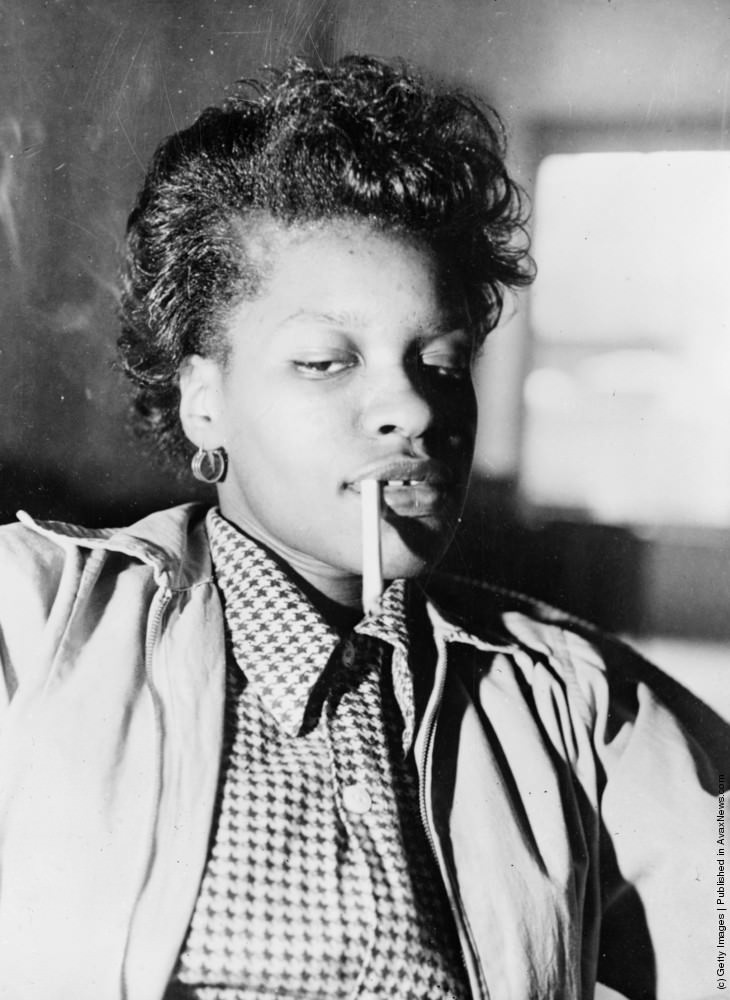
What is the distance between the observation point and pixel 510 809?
72 centimetres

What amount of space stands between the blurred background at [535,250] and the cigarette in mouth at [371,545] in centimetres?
16

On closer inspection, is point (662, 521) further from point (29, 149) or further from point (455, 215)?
point (29, 149)

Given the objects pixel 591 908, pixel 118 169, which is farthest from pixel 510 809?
pixel 118 169

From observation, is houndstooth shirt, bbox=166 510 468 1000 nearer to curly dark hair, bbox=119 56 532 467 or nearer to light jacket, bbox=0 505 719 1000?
light jacket, bbox=0 505 719 1000

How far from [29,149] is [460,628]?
548 millimetres

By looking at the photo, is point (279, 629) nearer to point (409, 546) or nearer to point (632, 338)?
point (409, 546)

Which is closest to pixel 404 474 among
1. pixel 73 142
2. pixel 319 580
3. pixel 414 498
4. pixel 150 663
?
pixel 414 498

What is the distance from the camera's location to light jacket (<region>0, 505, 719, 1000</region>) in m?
0.60

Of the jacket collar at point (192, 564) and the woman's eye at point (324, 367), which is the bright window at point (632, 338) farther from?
the woman's eye at point (324, 367)

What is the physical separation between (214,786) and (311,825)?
75 millimetres

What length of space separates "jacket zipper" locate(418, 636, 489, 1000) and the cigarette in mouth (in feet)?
0.28

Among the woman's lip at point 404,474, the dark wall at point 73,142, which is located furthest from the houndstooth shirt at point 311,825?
the dark wall at point 73,142

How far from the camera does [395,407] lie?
0.70m

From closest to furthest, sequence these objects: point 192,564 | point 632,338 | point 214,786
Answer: point 214,786 < point 192,564 < point 632,338
